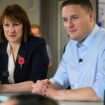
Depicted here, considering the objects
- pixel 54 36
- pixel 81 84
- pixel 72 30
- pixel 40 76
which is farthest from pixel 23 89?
pixel 54 36

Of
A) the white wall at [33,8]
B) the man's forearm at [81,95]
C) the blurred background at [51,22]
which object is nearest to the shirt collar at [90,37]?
the man's forearm at [81,95]

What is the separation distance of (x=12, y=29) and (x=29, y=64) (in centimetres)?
29

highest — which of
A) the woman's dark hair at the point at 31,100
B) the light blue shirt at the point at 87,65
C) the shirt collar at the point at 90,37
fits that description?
the woman's dark hair at the point at 31,100

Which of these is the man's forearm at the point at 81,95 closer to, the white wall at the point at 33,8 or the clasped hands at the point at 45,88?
the clasped hands at the point at 45,88

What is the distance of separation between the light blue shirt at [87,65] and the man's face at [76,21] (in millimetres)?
47

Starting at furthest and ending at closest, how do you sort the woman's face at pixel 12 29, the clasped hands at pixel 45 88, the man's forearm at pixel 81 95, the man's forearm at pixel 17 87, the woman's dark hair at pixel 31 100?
1. the woman's face at pixel 12 29
2. the man's forearm at pixel 17 87
3. the clasped hands at pixel 45 88
4. the man's forearm at pixel 81 95
5. the woman's dark hair at pixel 31 100

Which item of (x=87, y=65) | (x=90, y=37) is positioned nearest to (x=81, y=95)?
(x=87, y=65)

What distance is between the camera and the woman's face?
208 centimetres

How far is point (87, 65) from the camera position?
172cm

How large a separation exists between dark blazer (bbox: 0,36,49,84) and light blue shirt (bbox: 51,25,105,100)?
186 mm

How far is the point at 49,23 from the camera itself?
6129 millimetres

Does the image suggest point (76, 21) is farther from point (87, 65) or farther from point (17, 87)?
point (17, 87)

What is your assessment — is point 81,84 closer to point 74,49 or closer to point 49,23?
point 74,49

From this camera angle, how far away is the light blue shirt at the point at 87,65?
1670 mm
